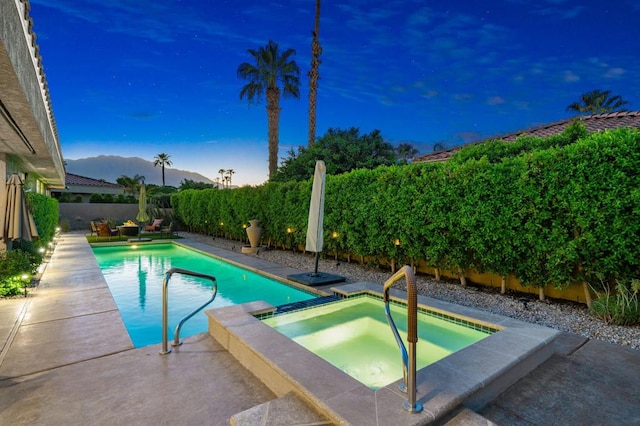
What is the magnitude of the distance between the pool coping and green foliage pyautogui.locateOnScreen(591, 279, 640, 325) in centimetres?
171

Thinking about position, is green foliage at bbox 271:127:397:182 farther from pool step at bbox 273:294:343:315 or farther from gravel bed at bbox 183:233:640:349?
pool step at bbox 273:294:343:315

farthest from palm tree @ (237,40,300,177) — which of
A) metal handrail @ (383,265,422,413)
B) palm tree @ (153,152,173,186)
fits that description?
palm tree @ (153,152,173,186)

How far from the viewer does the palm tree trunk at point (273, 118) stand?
22438 millimetres

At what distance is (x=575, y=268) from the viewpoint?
5598 millimetres

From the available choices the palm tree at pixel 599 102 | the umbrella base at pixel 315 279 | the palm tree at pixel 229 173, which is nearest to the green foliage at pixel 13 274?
the umbrella base at pixel 315 279

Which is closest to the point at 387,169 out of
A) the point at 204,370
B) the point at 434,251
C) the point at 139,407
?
the point at 434,251

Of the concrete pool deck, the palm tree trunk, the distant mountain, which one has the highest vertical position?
the distant mountain

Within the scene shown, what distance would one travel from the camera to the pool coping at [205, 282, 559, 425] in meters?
2.43

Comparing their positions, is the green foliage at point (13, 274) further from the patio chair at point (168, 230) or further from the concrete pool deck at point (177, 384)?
the patio chair at point (168, 230)

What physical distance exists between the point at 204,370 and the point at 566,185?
5.95 metres

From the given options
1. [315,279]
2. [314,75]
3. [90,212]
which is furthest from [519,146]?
[90,212]

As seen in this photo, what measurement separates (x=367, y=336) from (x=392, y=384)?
2.20 meters

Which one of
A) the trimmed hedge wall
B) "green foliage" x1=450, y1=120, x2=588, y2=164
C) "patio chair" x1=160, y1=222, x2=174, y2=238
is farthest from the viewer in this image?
"patio chair" x1=160, y1=222, x2=174, y2=238

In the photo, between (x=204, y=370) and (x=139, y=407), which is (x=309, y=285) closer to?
(x=204, y=370)
